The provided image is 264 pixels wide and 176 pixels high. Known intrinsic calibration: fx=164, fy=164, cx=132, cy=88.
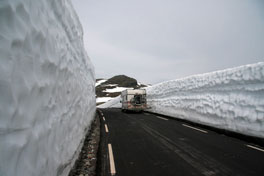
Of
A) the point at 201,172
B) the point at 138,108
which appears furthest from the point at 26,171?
the point at 138,108

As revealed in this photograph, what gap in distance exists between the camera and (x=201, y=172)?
157 inches

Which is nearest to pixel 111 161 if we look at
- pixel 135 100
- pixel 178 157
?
pixel 178 157

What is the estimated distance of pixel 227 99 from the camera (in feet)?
28.6

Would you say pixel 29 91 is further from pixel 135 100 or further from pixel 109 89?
pixel 109 89

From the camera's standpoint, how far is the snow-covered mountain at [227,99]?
702cm

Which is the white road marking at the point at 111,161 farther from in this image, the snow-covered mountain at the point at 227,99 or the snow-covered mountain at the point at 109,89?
the snow-covered mountain at the point at 109,89

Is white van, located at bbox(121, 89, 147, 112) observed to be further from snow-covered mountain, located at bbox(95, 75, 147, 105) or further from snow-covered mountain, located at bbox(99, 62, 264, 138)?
snow-covered mountain, located at bbox(95, 75, 147, 105)

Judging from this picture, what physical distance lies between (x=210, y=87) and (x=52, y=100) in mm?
10026

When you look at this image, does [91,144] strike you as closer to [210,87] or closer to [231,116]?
[231,116]

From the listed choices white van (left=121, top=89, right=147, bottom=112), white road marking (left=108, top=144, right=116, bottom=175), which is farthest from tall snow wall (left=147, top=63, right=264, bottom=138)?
white van (left=121, top=89, right=147, bottom=112)

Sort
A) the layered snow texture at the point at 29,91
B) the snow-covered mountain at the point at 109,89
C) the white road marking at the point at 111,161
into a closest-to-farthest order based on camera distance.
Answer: the layered snow texture at the point at 29,91 < the white road marking at the point at 111,161 < the snow-covered mountain at the point at 109,89

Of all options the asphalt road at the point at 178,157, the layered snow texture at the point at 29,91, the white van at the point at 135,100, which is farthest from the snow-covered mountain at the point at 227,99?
the layered snow texture at the point at 29,91

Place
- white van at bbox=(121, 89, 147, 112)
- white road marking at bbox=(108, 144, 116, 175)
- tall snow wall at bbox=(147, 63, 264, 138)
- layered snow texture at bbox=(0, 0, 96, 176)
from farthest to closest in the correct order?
white van at bbox=(121, 89, 147, 112), tall snow wall at bbox=(147, 63, 264, 138), white road marking at bbox=(108, 144, 116, 175), layered snow texture at bbox=(0, 0, 96, 176)

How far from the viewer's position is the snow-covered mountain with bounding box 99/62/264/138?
702 cm
